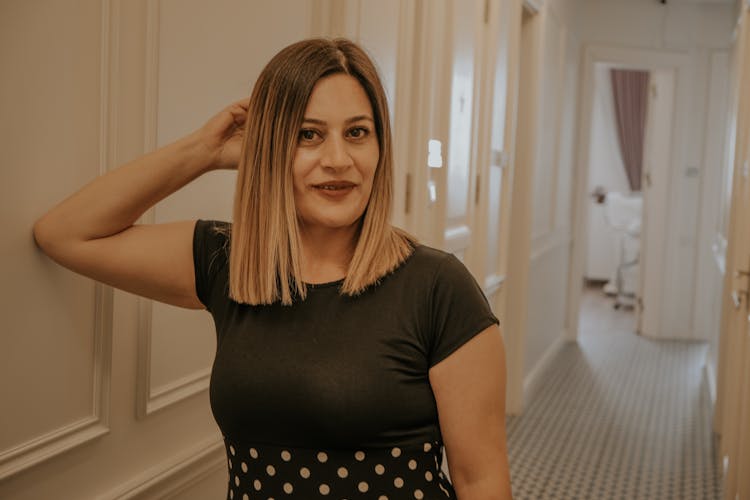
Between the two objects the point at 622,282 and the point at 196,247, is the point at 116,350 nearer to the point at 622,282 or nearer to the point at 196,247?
the point at 196,247

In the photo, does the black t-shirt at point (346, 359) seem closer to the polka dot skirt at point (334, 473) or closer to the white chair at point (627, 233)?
the polka dot skirt at point (334, 473)

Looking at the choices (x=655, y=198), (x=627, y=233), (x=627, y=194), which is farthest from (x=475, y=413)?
(x=627, y=194)

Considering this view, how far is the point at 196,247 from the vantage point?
1400mm

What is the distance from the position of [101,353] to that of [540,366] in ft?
15.6

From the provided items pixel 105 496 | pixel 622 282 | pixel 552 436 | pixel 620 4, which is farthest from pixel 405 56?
pixel 622 282

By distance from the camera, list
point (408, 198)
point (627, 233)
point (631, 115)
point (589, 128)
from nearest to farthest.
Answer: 1. point (408, 198)
2. point (589, 128)
3. point (627, 233)
4. point (631, 115)

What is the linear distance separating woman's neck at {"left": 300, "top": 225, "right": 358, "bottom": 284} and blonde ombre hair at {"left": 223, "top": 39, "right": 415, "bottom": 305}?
0.04 metres

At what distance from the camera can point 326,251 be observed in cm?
142

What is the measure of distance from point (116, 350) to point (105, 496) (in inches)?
9.1

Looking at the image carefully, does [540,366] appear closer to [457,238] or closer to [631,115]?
[457,238]

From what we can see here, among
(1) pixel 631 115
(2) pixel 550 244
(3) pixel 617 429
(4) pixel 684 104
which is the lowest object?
(3) pixel 617 429

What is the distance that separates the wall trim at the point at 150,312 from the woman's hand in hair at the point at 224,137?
111 millimetres

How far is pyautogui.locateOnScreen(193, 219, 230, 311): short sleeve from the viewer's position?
1.40 metres

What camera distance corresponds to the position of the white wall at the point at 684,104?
22.8 feet
